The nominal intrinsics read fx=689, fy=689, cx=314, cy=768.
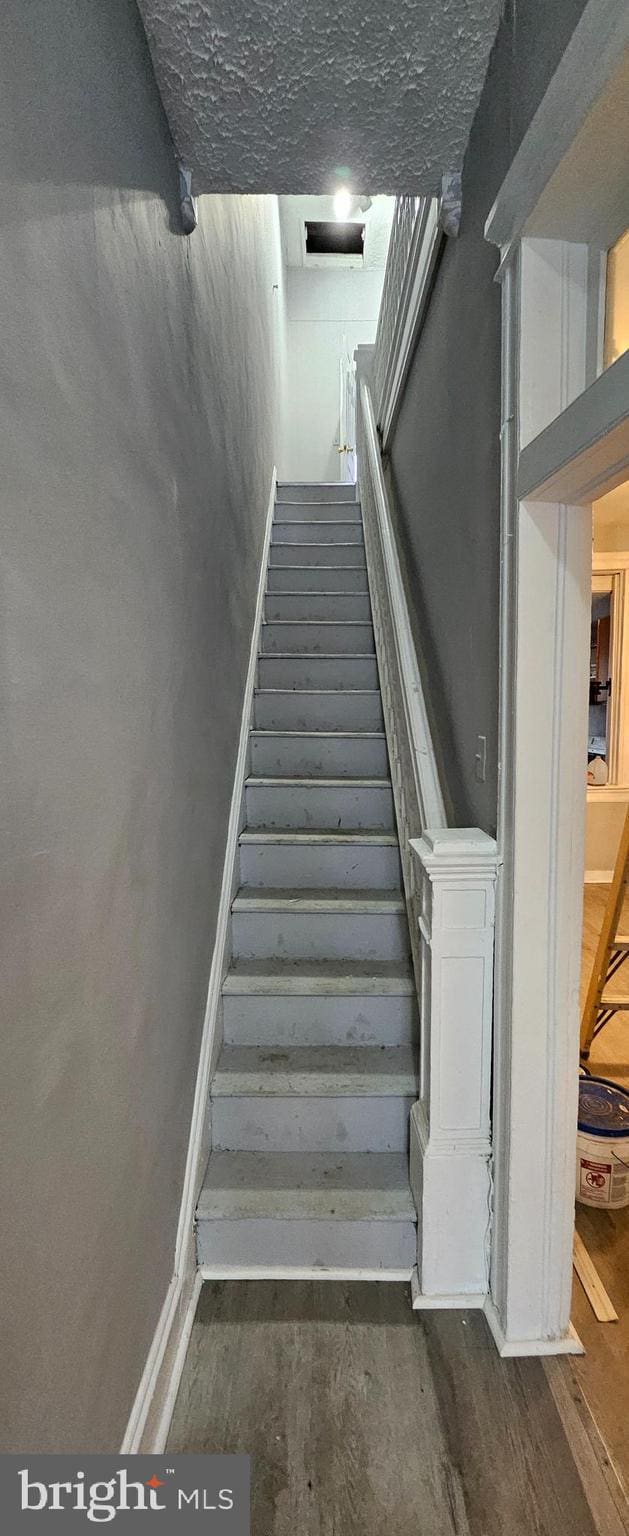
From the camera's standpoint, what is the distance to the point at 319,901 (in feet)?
6.72

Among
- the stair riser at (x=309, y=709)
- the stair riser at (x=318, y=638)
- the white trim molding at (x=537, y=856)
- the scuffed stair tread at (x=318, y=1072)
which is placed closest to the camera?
the white trim molding at (x=537, y=856)

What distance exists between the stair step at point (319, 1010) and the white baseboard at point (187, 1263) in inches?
2.9

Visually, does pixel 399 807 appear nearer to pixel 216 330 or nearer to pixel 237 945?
pixel 237 945

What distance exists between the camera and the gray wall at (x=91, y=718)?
703 millimetres

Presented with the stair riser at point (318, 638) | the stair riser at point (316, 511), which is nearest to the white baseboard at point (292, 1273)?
the stair riser at point (318, 638)

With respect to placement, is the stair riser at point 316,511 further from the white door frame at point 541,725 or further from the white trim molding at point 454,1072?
the white trim molding at point 454,1072

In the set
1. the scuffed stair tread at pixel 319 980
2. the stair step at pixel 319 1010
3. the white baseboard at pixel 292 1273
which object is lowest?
the white baseboard at pixel 292 1273

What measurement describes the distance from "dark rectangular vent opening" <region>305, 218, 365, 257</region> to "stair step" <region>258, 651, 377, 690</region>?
3777mm

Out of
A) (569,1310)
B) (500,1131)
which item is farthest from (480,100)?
(569,1310)

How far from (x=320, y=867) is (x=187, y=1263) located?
1.09 metres

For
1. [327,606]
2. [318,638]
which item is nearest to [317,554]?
[327,606]

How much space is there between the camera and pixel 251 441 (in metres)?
3.00

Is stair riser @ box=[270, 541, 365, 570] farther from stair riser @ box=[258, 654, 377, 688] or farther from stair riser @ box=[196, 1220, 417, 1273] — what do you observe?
stair riser @ box=[196, 1220, 417, 1273]

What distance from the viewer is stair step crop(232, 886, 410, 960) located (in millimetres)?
2018
